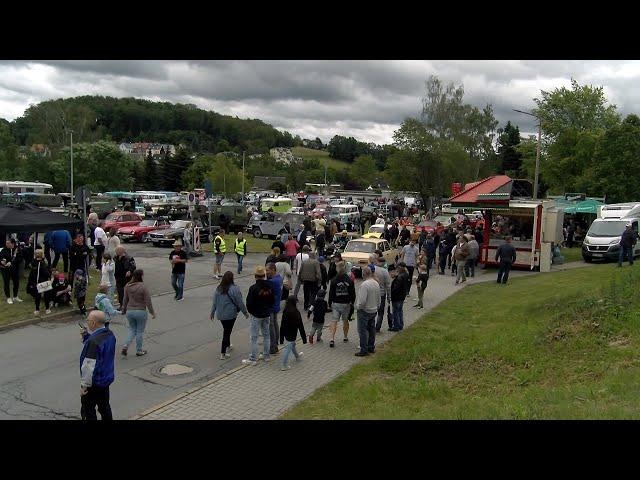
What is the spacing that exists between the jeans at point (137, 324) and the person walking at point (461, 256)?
480 inches

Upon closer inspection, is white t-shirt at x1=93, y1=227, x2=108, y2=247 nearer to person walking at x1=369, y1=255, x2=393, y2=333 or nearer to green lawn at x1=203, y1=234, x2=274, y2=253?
green lawn at x1=203, y1=234, x2=274, y2=253

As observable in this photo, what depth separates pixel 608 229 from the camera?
21.4m

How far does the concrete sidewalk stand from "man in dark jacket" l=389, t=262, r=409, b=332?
0.67 m

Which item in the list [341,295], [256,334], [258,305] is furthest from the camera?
[341,295]

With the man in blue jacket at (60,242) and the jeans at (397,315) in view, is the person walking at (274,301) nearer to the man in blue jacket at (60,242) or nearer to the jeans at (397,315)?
the jeans at (397,315)

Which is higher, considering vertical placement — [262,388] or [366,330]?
[366,330]

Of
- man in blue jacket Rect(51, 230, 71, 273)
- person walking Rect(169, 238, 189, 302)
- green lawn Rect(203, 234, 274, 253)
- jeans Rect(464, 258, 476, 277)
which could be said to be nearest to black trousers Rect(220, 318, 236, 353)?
person walking Rect(169, 238, 189, 302)

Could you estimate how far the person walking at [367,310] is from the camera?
10.0 metres

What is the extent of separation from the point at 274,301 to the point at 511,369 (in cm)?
422

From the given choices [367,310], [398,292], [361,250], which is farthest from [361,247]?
[367,310]

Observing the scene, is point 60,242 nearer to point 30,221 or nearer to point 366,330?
point 30,221

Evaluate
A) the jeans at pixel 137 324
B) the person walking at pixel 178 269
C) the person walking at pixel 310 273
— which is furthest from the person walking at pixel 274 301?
the person walking at pixel 178 269
